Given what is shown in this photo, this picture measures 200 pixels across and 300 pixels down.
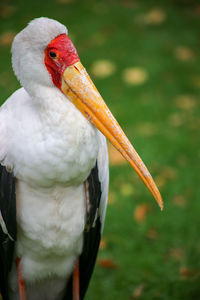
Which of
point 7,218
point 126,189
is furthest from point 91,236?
point 126,189

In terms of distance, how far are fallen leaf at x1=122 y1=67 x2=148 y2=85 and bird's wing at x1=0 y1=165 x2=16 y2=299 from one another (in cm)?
359

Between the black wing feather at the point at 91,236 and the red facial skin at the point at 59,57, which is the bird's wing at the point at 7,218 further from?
the red facial skin at the point at 59,57

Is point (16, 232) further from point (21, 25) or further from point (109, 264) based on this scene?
point (21, 25)

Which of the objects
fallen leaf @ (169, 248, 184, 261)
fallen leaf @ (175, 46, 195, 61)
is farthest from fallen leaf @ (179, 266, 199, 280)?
fallen leaf @ (175, 46, 195, 61)

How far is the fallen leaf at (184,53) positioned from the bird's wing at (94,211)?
12.8ft

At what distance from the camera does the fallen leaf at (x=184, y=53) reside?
20.6 feet

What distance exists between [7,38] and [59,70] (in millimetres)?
4540

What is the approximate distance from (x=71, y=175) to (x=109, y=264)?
1.63 meters

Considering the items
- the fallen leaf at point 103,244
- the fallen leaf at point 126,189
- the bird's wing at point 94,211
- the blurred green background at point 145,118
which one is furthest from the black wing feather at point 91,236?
the fallen leaf at point 126,189

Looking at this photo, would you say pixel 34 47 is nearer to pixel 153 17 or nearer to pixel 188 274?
pixel 188 274

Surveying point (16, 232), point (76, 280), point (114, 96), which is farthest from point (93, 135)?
point (114, 96)

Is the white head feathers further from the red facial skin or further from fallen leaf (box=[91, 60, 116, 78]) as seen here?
fallen leaf (box=[91, 60, 116, 78])

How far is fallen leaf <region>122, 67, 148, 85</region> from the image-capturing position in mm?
5938

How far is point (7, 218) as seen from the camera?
2.50 m
